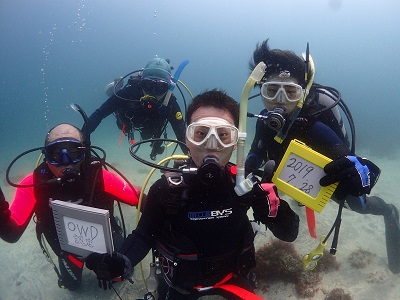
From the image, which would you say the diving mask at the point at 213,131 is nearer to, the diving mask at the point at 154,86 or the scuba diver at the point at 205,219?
the scuba diver at the point at 205,219

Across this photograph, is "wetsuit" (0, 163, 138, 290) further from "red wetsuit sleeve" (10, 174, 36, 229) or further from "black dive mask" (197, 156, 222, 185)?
"black dive mask" (197, 156, 222, 185)

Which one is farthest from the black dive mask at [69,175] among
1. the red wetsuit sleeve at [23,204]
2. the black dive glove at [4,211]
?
the red wetsuit sleeve at [23,204]

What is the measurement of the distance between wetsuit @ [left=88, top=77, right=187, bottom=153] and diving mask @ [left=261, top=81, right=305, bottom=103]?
358cm

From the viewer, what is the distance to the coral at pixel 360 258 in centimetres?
646

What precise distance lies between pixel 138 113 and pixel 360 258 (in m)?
6.45

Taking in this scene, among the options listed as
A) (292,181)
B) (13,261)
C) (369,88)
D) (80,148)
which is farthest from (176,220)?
(369,88)

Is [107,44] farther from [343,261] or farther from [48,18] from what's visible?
[343,261]

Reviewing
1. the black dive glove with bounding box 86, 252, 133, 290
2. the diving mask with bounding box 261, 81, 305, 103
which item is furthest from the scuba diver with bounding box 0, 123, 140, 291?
the diving mask with bounding box 261, 81, 305, 103

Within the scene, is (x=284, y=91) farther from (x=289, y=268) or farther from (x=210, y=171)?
(x=289, y=268)

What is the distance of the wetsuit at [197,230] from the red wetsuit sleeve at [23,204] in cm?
212

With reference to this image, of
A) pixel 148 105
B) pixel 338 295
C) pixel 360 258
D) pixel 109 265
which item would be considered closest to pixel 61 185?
pixel 109 265

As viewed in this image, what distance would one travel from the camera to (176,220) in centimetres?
301

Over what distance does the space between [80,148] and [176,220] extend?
1.86 m

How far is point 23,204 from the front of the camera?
4277 millimetres
